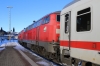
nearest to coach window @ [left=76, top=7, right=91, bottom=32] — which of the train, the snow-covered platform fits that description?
the train

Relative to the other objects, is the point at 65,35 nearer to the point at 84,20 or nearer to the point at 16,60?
the point at 84,20

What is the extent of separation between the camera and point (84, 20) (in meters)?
8.21

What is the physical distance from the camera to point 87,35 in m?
7.85

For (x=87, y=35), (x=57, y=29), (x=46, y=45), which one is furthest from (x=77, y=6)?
(x=46, y=45)

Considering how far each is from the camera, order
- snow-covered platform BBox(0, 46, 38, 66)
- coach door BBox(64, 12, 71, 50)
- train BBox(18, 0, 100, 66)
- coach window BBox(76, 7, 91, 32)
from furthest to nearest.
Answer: snow-covered platform BBox(0, 46, 38, 66)
coach door BBox(64, 12, 71, 50)
coach window BBox(76, 7, 91, 32)
train BBox(18, 0, 100, 66)

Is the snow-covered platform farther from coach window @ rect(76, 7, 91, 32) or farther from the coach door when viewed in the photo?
coach window @ rect(76, 7, 91, 32)

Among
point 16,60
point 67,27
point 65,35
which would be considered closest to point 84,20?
point 67,27

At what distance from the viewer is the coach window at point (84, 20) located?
7820 millimetres

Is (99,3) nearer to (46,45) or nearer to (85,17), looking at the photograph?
(85,17)

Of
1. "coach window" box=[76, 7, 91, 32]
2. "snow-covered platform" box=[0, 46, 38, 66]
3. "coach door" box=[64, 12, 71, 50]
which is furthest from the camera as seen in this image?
"snow-covered platform" box=[0, 46, 38, 66]

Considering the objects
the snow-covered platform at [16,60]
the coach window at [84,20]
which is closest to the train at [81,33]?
the coach window at [84,20]

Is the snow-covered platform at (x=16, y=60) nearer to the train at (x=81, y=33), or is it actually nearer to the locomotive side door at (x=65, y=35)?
the locomotive side door at (x=65, y=35)

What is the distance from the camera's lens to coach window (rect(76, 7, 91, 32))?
7820 mm

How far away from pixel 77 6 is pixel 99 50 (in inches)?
102
